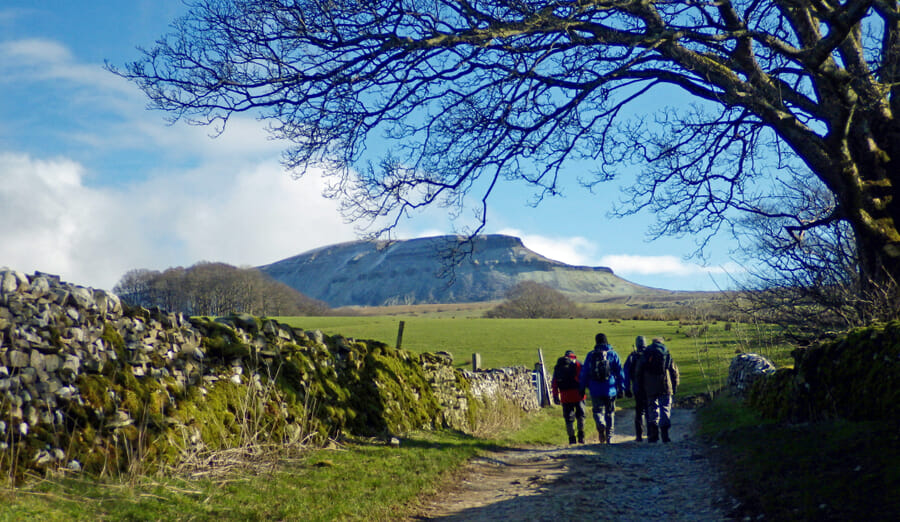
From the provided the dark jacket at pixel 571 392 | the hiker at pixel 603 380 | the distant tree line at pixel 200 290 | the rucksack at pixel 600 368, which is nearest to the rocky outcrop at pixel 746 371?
the hiker at pixel 603 380

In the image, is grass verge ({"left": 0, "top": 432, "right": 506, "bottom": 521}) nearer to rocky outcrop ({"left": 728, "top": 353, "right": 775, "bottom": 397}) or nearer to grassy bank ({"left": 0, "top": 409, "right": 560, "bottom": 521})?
grassy bank ({"left": 0, "top": 409, "right": 560, "bottom": 521})

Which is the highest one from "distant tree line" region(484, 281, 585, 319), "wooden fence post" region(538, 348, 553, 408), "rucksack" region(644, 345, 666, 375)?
"distant tree line" region(484, 281, 585, 319)

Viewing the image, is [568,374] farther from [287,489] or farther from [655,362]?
[287,489]

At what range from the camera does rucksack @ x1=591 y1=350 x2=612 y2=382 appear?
39.9ft

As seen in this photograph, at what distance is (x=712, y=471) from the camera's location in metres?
8.20

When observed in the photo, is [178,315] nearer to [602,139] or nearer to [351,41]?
[351,41]

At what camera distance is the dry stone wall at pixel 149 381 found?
18.3 ft

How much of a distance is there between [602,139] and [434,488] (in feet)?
24.1

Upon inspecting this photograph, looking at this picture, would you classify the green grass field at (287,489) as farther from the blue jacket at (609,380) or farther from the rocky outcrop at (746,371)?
the rocky outcrop at (746,371)

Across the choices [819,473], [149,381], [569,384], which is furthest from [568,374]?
[149,381]

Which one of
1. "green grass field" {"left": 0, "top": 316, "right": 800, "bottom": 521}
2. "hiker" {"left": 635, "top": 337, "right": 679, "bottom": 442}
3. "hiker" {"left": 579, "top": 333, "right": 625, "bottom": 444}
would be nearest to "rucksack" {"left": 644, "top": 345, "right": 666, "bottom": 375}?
"hiker" {"left": 635, "top": 337, "right": 679, "bottom": 442}

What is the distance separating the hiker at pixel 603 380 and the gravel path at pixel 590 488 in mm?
1599

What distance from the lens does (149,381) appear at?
6.72 m

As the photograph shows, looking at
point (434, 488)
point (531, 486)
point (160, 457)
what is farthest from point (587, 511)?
point (160, 457)
